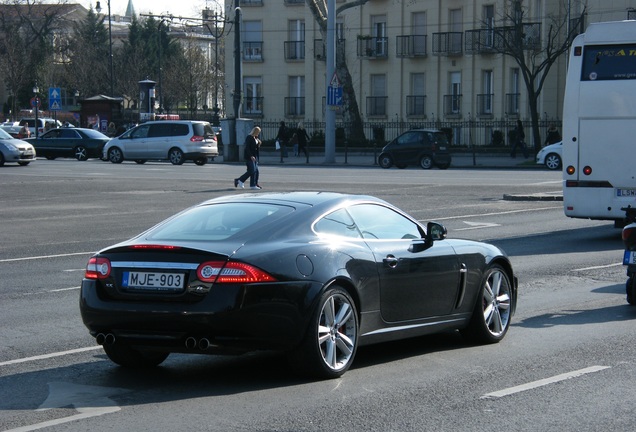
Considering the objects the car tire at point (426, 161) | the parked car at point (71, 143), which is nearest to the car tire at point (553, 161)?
the car tire at point (426, 161)

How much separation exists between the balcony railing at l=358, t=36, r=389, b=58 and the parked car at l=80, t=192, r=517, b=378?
5774 cm

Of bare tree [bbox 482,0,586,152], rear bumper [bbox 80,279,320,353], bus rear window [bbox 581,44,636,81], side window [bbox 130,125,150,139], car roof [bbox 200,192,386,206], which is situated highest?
bare tree [bbox 482,0,586,152]

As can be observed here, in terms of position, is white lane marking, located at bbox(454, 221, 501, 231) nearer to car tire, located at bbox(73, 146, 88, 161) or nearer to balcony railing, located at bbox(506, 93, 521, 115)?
car tire, located at bbox(73, 146, 88, 161)

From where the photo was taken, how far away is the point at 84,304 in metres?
7.93

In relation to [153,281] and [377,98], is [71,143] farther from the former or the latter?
[153,281]

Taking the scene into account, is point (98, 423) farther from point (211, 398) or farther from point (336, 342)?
point (336, 342)

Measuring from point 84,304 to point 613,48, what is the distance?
12.7 meters

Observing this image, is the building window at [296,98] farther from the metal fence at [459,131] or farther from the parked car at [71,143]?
the parked car at [71,143]

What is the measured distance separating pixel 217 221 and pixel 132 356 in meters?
1.20

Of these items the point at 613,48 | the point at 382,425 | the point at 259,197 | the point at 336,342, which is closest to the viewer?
the point at 382,425

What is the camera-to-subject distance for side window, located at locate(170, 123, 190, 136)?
47094mm

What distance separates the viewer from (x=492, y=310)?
968cm

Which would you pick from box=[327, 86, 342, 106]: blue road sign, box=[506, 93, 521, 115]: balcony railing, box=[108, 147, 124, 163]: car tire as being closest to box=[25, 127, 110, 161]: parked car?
box=[108, 147, 124, 163]: car tire

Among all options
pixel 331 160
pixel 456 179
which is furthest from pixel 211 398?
pixel 331 160
